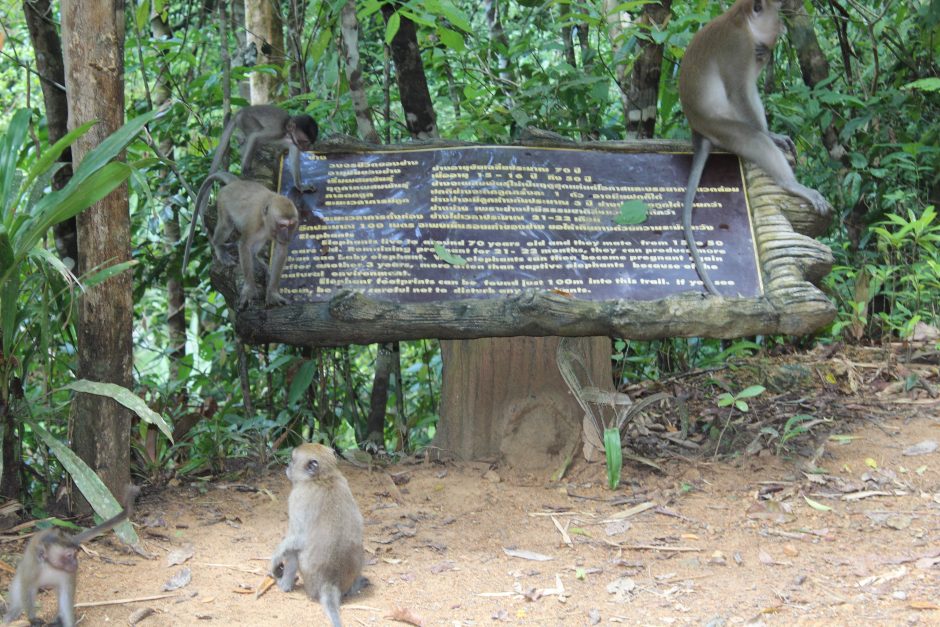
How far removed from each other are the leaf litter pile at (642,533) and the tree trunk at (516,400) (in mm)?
143

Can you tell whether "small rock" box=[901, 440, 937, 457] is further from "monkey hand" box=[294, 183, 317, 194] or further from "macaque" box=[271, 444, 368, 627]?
"monkey hand" box=[294, 183, 317, 194]

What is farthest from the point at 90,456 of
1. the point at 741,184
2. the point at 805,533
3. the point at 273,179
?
the point at 741,184

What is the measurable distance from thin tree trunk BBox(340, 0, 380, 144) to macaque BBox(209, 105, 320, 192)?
0.35m

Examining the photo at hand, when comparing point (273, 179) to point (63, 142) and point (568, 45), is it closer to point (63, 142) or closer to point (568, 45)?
point (63, 142)

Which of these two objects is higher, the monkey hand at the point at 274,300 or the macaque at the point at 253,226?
the macaque at the point at 253,226

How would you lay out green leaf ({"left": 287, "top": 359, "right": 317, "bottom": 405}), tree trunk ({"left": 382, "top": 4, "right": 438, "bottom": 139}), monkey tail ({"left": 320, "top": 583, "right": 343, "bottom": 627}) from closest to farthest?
monkey tail ({"left": 320, "top": 583, "right": 343, "bottom": 627})
green leaf ({"left": 287, "top": 359, "right": 317, "bottom": 405})
tree trunk ({"left": 382, "top": 4, "right": 438, "bottom": 139})

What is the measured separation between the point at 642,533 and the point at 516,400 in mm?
1143

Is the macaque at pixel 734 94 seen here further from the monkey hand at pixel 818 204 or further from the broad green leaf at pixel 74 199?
the broad green leaf at pixel 74 199

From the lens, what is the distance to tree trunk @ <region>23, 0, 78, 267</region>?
18.0 feet

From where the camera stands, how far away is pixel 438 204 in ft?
16.7

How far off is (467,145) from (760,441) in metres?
2.42

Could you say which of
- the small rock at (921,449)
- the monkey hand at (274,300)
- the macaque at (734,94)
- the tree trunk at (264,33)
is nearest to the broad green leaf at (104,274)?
the monkey hand at (274,300)

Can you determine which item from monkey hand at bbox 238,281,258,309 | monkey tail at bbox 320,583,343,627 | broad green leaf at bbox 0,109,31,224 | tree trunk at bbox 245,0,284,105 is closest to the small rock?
monkey tail at bbox 320,583,343,627

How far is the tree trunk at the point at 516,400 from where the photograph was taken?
504 cm
